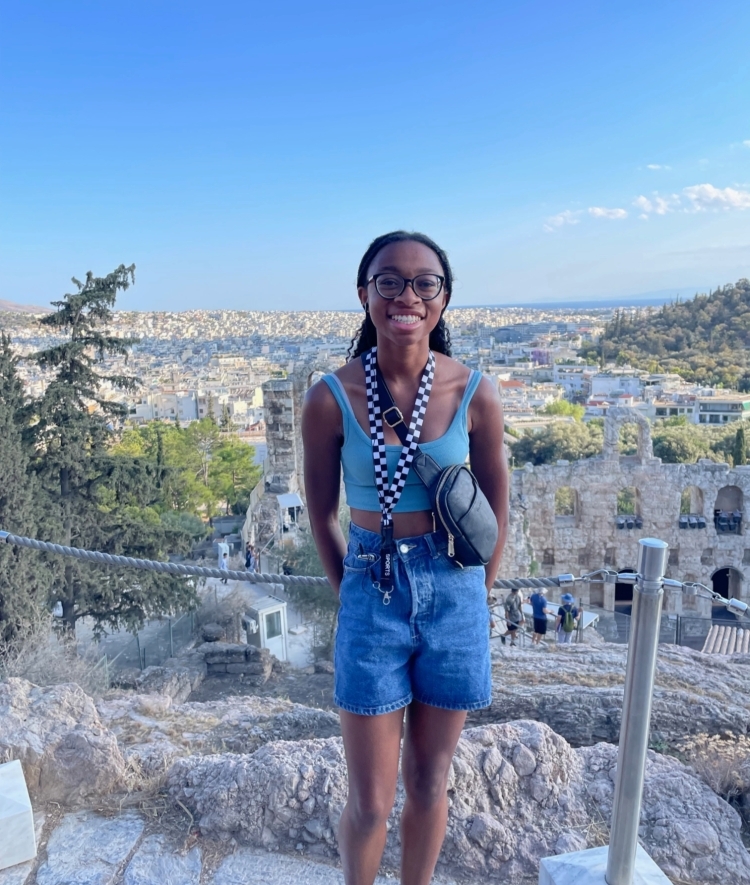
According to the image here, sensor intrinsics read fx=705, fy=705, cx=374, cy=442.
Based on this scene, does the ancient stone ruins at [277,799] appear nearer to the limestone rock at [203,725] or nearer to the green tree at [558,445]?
the limestone rock at [203,725]

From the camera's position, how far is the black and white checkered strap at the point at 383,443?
1906mm

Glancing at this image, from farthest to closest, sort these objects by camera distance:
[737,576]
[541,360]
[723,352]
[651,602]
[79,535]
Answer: [541,360] → [723,352] → [737,576] → [79,535] → [651,602]

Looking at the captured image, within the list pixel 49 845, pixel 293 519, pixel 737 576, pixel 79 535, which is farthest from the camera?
pixel 737 576

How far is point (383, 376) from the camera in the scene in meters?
2.05

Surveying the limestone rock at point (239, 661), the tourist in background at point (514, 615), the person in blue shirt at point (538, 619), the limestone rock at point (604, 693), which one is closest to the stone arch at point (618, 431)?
the person in blue shirt at point (538, 619)

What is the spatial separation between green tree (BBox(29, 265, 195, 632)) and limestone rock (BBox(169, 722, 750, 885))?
34.6ft

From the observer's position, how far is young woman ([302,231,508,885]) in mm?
1916

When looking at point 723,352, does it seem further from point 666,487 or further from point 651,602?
point 651,602

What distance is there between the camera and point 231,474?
35.0 m

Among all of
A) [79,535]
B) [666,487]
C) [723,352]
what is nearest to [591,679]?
[79,535]

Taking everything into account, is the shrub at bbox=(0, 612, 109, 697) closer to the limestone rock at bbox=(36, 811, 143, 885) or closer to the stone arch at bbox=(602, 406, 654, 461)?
the limestone rock at bbox=(36, 811, 143, 885)

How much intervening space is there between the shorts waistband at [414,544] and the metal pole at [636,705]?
0.52 meters

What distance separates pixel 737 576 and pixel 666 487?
131 inches

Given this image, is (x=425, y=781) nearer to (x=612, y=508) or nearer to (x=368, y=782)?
(x=368, y=782)
